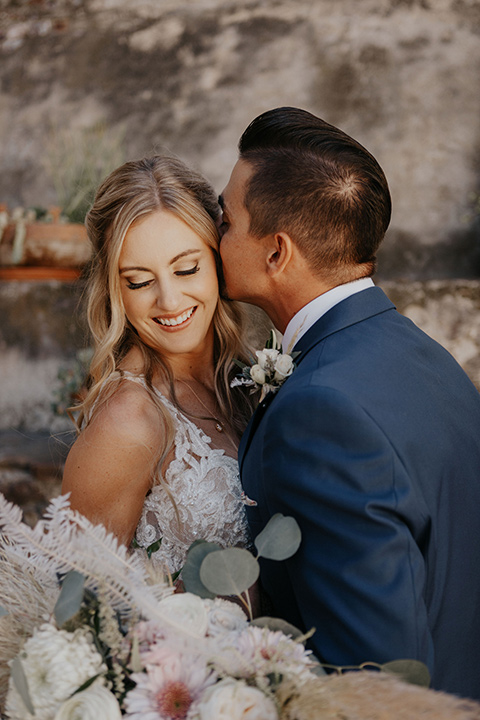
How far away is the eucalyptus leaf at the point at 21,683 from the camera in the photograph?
116 centimetres

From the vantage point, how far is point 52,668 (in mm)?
1209

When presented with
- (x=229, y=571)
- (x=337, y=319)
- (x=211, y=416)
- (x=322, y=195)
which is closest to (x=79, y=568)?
(x=229, y=571)

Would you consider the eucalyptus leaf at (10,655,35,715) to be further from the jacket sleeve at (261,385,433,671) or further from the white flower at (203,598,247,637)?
the jacket sleeve at (261,385,433,671)

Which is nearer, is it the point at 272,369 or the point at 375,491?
the point at 375,491

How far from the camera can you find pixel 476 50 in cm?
504

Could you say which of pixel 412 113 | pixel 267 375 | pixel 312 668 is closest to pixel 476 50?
pixel 412 113

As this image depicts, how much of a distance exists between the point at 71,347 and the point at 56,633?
12.4 ft

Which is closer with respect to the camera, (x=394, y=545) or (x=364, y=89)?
(x=394, y=545)

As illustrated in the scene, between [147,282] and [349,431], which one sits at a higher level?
[349,431]

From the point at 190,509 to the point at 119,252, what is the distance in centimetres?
93

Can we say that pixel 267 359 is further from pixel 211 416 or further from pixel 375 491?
pixel 211 416

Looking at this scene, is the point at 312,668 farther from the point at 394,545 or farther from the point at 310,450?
the point at 310,450

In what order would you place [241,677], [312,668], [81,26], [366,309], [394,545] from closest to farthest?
[241,677]
[312,668]
[394,545]
[366,309]
[81,26]

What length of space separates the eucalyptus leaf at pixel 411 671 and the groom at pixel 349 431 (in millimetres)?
125
